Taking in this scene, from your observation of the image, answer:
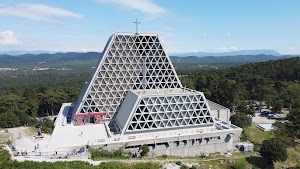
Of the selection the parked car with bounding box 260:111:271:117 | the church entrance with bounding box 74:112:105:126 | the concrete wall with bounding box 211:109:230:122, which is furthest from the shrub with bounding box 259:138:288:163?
the church entrance with bounding box 74:112:105:126

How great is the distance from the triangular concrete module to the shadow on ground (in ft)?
62.4

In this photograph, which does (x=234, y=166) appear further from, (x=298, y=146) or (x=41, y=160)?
(x=41, y=160)

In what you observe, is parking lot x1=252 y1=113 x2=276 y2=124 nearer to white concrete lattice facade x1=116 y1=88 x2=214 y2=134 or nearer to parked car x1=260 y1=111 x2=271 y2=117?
parked car x1=260 y1=111 x2=271 y2=117

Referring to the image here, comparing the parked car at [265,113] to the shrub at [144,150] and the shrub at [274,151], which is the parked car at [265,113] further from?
the shrub at [144,150]

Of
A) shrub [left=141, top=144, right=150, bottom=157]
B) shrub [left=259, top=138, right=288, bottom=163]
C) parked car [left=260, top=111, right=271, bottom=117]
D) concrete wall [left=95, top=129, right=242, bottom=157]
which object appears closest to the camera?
shrub [left=141, top=144, right=150, bottom=157]

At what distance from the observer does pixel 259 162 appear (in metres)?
38.8

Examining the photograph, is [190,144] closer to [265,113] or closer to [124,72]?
[124,72]

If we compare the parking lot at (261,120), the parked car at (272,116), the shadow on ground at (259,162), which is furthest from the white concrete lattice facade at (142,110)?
the parked car at (272,116)

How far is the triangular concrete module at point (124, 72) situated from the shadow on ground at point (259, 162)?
62.4ft

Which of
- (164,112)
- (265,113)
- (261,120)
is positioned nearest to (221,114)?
(261,120)

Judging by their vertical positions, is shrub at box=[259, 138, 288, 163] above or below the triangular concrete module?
below

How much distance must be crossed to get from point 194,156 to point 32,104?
4745 centimetres

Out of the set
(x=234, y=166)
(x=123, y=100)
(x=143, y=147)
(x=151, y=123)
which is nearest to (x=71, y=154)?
(x=143, y=147)

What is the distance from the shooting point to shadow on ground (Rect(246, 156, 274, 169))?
38241 millimetres
